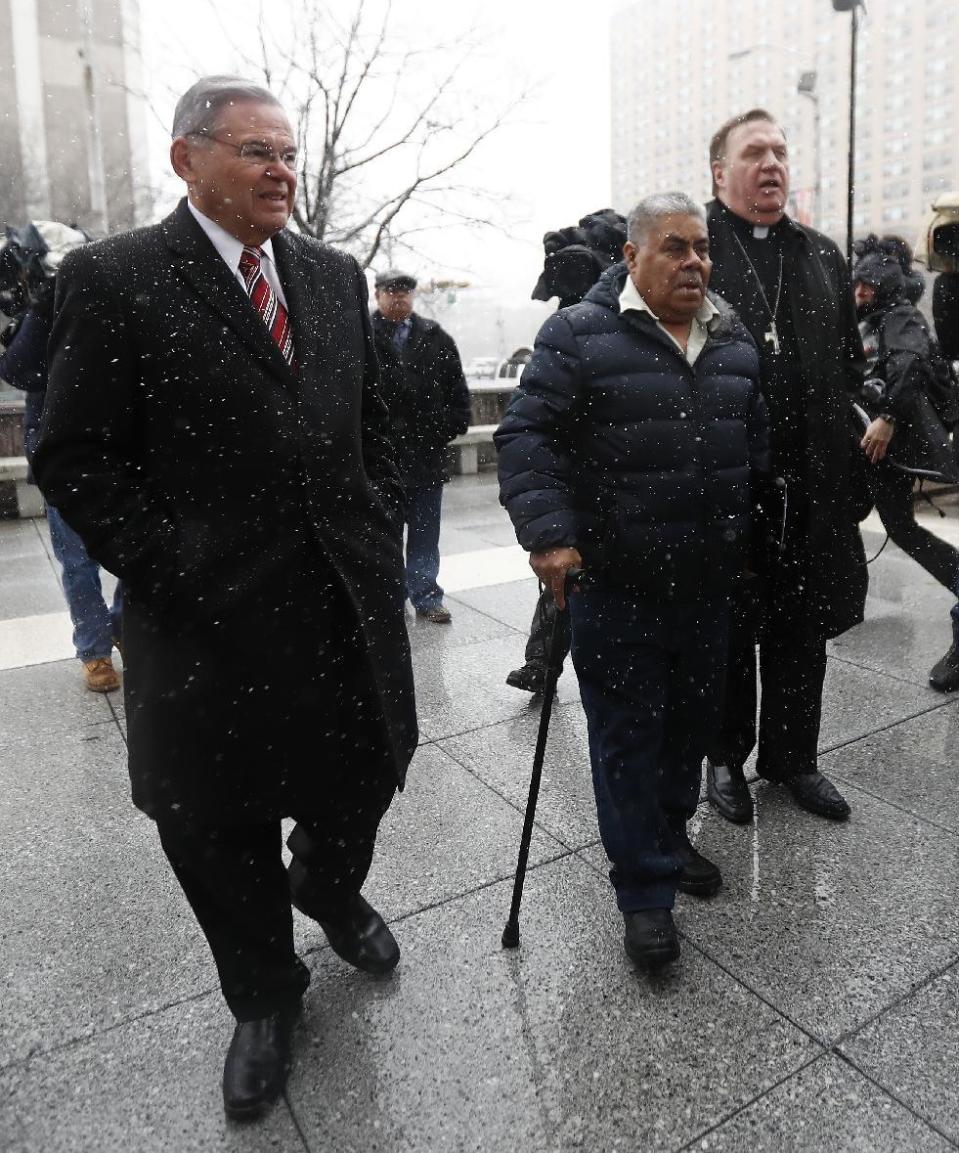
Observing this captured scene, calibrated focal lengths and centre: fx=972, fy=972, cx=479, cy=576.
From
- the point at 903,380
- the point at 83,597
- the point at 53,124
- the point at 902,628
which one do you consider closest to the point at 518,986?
the point at 83,597

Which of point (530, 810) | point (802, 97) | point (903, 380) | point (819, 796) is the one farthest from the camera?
point (802, 97)

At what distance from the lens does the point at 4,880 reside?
3.09 metres

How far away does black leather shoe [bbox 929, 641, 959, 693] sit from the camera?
4.49 metres

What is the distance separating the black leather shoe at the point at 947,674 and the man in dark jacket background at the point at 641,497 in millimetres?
2327

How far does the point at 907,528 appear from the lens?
549 cm

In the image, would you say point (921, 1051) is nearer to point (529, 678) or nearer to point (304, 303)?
point (304, 303)

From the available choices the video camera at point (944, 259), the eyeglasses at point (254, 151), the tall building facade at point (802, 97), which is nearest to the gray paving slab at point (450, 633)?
the video camera at point (944, 259)

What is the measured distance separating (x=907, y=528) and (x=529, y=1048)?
4.19 meters

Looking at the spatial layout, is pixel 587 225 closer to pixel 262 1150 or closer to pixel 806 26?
pixel 262 1150

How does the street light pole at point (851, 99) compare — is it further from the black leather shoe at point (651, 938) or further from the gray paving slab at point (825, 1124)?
the gray paving slab at point (825, 1124)

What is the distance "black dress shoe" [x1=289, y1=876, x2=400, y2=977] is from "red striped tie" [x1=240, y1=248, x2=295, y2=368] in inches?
51.5

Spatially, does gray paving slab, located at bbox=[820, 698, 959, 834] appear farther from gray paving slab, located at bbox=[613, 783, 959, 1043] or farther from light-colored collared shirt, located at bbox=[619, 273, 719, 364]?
light-colored collared shirt, located at bbox=[619, 273, 719, 364]

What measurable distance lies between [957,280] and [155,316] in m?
3.86

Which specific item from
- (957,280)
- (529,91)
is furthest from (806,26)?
(957,280)
